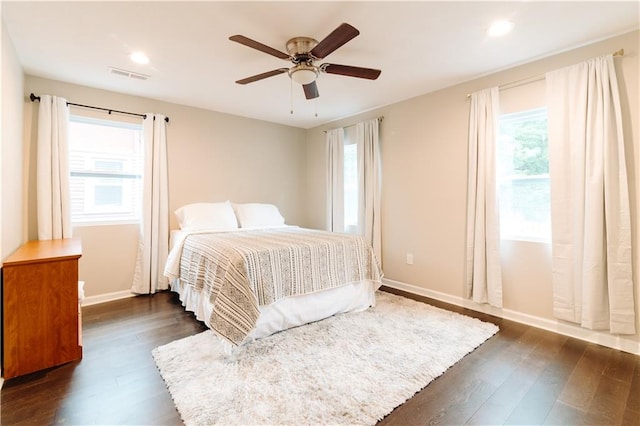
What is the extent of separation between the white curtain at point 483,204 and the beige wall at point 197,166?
2.90 metres

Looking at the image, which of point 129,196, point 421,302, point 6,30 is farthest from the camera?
point 129,196

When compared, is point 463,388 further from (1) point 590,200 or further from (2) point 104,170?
(2) point 104,170

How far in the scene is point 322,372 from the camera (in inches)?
75.7

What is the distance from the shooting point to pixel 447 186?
329 centimetres

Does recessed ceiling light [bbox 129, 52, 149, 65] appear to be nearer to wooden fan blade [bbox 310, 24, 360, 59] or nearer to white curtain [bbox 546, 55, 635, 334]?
wooden fan blade [bbox 310, 24, 360, 59]

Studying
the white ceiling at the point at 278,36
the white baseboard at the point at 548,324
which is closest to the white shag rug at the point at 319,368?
the white baseboard at the point at 548,324

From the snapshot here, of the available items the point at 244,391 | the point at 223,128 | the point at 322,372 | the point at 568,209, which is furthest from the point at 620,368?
the point at 223,128

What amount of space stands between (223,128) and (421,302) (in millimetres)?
3497

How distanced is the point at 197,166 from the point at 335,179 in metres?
1.98

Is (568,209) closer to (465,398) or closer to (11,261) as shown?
(465,398)

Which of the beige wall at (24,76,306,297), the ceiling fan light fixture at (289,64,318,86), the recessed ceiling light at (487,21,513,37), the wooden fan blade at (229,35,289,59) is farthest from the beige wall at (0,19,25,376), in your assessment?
the recessed ceiling light at (487,21,513,37)

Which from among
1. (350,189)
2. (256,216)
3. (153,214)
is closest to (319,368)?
(256,216)

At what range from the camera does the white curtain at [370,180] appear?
394cm

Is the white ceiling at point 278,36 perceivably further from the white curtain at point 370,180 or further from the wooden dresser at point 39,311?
the wooden dresser at point 39,311
